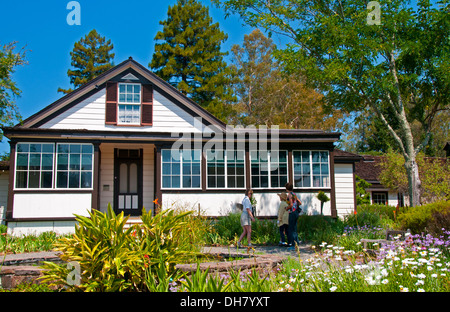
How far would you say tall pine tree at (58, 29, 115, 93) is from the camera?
3803 cm

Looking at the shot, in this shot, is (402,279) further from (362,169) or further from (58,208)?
(362,169)

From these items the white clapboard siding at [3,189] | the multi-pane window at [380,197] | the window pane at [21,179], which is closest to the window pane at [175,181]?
the window pane at [21,179]

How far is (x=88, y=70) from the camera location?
38000 millimetres

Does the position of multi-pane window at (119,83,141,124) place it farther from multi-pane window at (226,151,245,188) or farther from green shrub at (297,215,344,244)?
green shrub at (297,215,344,244)

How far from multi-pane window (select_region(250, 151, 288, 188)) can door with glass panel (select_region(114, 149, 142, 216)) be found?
4716 mm

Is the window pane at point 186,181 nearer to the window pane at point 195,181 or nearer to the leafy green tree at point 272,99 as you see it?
the window pane at point 195,181

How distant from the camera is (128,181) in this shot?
1598cm

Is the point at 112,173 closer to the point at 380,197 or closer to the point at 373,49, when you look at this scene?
the point at 373,49

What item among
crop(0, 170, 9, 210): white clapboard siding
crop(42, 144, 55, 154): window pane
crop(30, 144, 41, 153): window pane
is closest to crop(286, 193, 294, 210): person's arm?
crop(42, 144, 55, 154): window pane

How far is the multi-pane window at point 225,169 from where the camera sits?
14.8 metres

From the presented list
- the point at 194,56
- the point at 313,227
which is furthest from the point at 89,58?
the point at 313,227

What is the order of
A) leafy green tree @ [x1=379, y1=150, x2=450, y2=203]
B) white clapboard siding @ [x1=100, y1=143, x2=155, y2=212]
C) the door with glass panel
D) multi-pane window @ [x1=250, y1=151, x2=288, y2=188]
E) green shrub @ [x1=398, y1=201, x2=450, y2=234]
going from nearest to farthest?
1. green shrub @ [x1=398, y1=201, x2=450, y2=234]
2. multi-pane window @ [x1=250, y1=151, x2=288, y2=188]
3. white clapboard siding @ [x1=100, y1=143, x2=155, y2=212]
4. the door with glass panel
5. leafy green tree @ [x1=379, y1=150, x2=450, y2=203]

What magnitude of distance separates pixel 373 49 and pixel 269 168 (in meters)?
6.11

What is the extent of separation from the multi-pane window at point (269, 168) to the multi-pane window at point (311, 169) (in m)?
0.48
